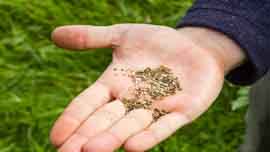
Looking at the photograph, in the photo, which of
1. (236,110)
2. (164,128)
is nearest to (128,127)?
(164,128)

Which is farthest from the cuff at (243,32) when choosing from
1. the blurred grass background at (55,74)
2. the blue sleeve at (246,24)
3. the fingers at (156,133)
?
the blurred grass background at (55,74)

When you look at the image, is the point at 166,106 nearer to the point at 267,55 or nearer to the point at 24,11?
the point at 267,55

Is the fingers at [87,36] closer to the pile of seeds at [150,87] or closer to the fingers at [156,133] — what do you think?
the pile of seeds at [150,87]

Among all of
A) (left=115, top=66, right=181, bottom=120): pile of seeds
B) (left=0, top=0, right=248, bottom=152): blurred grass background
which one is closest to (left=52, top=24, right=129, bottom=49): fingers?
(left=115, top=66, right=181, bottom=120): pile of seeds

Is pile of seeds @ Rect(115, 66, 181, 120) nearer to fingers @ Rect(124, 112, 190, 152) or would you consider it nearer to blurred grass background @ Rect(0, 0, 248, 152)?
fingers @ Rect(124, 112, 190, 152)

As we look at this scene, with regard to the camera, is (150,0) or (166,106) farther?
(150,0)
